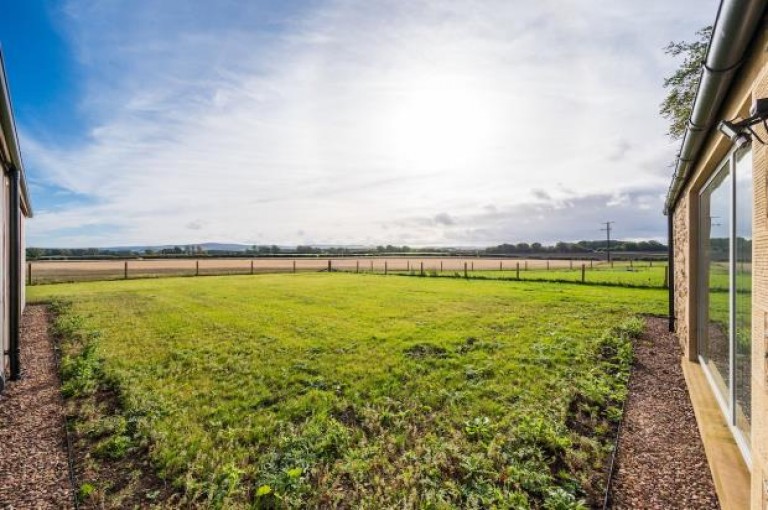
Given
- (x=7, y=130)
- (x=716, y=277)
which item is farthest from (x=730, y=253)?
(x=7, y=130)

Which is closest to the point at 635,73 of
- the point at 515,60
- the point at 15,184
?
the point at 515,60

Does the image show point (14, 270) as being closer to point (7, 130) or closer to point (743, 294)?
point (7, 130)

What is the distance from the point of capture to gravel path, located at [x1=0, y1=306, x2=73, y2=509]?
3219mm

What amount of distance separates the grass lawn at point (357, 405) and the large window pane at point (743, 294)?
121 cm

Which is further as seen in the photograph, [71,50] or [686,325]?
[71,50]

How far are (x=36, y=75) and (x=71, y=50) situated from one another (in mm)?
1396

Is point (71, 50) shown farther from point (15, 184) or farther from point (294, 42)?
point (294, 42)

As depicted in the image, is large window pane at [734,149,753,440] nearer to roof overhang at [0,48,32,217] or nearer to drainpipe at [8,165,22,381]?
roof overhang at [0,48,32,217]

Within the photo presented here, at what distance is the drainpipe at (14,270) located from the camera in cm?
616

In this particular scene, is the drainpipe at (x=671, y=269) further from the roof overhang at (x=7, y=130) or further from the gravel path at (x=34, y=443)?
the roof overhang at (x=7, y=130)

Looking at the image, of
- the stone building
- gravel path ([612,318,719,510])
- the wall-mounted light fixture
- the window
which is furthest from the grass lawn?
the wall-mounted light fixture

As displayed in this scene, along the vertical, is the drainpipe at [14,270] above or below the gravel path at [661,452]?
above

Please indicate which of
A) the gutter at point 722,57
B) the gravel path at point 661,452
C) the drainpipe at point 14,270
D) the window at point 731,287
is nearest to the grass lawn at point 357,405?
the gravel path at point 661,452

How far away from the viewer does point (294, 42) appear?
338 inches
